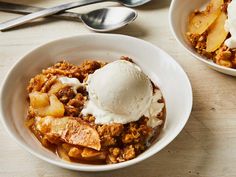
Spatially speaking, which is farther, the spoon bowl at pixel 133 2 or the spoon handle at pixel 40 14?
the spoon bowl at pixel 133 2

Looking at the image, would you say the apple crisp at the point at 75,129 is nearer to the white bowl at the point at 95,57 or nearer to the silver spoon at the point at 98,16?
the white bowl at the point at 95,57

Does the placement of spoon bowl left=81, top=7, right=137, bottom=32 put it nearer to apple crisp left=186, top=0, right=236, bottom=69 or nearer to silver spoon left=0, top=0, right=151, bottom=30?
silver spoon left=0, top=0, right=151, bottom=30

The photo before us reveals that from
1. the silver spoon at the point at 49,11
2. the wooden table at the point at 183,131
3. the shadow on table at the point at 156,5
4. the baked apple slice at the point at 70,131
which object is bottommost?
the wooden table at the point at 183,131

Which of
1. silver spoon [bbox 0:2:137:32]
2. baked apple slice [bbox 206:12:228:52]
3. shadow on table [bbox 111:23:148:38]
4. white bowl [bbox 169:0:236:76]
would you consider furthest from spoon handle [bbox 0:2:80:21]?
baked apple slice [bbox 206:12:228:52]

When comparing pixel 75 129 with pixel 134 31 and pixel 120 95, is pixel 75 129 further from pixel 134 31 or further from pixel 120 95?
pixel 134 31

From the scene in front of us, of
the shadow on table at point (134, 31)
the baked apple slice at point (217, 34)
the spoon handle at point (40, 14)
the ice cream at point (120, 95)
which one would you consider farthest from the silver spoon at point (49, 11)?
the ice cream at point (120, 95)

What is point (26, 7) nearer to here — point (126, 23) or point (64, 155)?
point (126, 23)

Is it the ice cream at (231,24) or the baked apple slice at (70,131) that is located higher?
the ice cream at (231,24)
